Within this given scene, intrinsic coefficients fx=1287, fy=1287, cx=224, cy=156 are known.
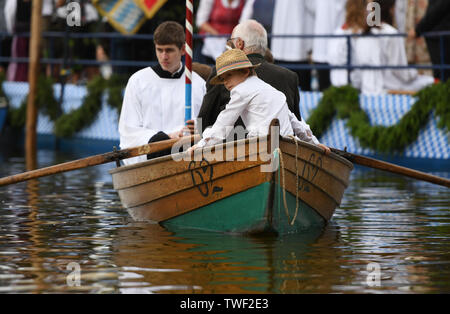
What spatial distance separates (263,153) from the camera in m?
10.3

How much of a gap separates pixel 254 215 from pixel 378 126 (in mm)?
7834

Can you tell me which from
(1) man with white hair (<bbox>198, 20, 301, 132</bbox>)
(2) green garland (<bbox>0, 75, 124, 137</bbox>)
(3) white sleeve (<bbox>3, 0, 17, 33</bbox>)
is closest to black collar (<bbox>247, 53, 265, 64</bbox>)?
(1) man with white hair (<bbox>198, 20, 301, 132</bbox>)

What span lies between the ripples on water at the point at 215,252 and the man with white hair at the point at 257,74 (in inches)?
42.4

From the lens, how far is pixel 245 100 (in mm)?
10359

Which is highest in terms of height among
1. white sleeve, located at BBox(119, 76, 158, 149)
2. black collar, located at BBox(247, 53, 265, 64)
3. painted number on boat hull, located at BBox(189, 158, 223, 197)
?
black collar, located at BBox(247, 53, 265, 64)

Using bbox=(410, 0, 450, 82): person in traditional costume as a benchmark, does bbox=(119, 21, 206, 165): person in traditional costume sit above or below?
below

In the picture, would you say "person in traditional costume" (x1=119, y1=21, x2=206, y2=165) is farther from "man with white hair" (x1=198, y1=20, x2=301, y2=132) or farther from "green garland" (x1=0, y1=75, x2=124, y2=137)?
"green garland" (x1=0, y1=75, x2=124, y2=137)

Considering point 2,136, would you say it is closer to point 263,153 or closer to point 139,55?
point 139,55

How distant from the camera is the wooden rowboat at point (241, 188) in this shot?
34.4 feet

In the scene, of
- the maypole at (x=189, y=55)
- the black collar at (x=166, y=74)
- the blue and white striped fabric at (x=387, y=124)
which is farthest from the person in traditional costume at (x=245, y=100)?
the blue and white striped fabric at (x=387, y=124)

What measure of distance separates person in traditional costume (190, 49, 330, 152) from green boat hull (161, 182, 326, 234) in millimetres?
514

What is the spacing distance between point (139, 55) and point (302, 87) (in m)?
3.96

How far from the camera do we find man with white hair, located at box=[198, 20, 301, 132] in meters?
10.9
